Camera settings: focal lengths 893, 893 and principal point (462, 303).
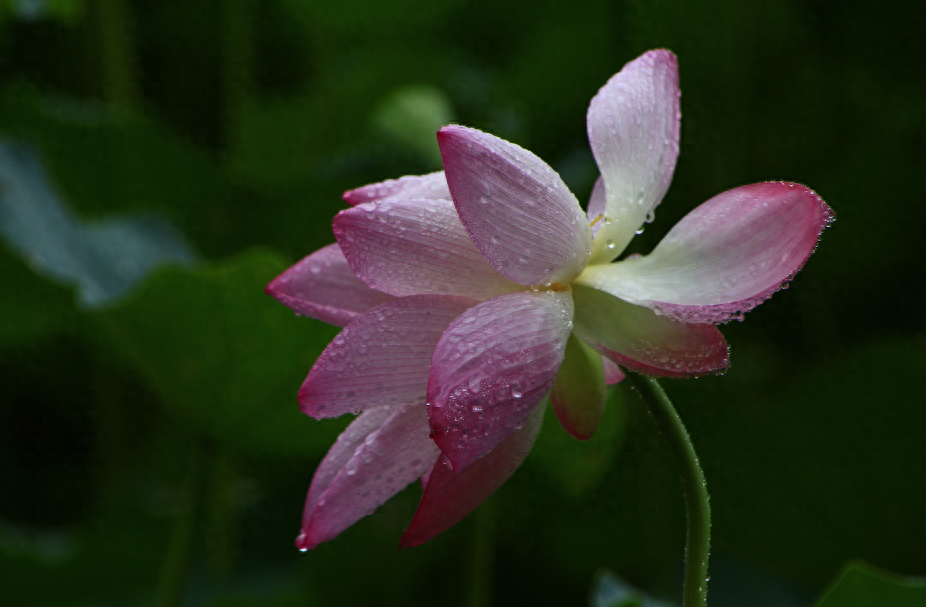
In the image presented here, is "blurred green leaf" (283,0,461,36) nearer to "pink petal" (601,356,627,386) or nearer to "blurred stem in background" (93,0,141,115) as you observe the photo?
"blurred stem in background" (93,0,141,115)

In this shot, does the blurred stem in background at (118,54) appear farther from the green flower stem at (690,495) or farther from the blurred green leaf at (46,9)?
the green flower stem at (690,495)

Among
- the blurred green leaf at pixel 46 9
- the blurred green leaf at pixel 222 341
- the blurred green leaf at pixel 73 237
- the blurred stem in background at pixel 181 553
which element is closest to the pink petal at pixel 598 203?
the blurred green leaf at pixel 222 341

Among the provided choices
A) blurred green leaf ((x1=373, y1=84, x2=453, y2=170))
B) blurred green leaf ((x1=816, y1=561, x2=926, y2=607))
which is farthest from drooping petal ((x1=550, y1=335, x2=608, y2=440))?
blurred green leaf ((x1=373, y1=84, x2=453, y2=170))

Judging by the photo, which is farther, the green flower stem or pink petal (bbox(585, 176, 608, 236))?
pink petal (bbox(585, 176, 608, 236))

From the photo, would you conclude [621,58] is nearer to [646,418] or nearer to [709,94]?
[709,94]

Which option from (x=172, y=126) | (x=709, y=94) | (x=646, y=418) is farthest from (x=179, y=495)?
(x=709, y=94)
